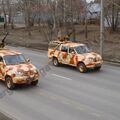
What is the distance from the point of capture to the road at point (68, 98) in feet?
46.7

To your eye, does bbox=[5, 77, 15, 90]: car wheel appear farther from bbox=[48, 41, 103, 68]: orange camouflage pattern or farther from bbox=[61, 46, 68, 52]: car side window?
bbox=[61, 46, 68, 52]: car side window

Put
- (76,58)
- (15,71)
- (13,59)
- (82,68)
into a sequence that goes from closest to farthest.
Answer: (15,71)
(13,59)
(82,68)
(76,58)

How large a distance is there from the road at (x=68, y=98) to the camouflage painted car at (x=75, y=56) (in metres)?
0.60

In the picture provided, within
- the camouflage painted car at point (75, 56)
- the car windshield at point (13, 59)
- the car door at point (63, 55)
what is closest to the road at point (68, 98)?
the camouflage painted car at point (75, 56)

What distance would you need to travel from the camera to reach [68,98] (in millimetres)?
16672

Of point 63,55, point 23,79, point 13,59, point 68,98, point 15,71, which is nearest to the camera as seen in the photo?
point 68,98

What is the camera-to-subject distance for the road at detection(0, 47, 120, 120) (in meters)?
14.2

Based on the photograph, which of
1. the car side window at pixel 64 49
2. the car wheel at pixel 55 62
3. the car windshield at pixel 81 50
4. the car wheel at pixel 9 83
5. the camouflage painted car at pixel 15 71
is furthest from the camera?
the car wheel at pixel 55 62

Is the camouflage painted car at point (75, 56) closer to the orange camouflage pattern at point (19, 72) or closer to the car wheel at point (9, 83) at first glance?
the orange camouflage pattern at point (19, 72)

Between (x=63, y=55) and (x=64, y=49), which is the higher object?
(x=64, y=49)

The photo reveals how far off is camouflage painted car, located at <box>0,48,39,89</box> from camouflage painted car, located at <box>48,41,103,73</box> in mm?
4901

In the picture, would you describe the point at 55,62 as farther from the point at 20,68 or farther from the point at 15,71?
the point at 15,71

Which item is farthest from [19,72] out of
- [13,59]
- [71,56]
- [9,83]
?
[71,56]

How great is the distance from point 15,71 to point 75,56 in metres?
6.50
